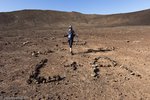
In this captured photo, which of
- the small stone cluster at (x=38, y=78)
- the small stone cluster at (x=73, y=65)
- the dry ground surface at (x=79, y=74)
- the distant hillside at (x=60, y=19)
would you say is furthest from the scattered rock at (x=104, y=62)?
the distant hillside at (x=60, y=19)

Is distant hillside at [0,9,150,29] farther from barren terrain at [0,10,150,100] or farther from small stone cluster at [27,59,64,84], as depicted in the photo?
small stone cluster at [27,59,64,84]

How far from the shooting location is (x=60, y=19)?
5462 cm

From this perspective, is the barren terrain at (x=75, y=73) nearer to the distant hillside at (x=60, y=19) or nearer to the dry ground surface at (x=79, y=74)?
the dry ground surface at (x=79, y=74)

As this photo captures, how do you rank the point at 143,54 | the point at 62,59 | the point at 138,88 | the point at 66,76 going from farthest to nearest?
the point at 143,54
the point at 62,59
the point at 66,76
the point at 138,88

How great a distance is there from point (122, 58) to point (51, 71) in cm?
424

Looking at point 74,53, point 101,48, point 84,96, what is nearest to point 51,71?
point 84,96

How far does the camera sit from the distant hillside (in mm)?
50031

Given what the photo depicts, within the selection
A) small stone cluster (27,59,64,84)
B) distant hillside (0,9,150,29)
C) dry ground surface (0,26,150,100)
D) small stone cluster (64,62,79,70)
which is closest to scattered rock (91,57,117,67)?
dry ground surface (0,26,150,100)

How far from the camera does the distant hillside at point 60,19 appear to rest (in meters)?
50.0

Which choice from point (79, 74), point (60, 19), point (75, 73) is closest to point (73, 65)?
point (75, 73)

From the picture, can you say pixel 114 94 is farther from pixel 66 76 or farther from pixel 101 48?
pixel 101 48

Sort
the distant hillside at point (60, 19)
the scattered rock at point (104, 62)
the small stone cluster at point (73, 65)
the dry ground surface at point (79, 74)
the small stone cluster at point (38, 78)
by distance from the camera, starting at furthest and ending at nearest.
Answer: the distant hillside at point (60, 19), the scattered rock at point (104, 62), the small stone cluster at point (73, 65), the small stone cluster at point (38, 78), the dry ground surface at point (79, 74)

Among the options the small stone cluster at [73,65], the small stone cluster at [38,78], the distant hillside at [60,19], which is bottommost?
the distant hillside at [60,19]

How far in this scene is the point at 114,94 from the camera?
1007 centimetres
